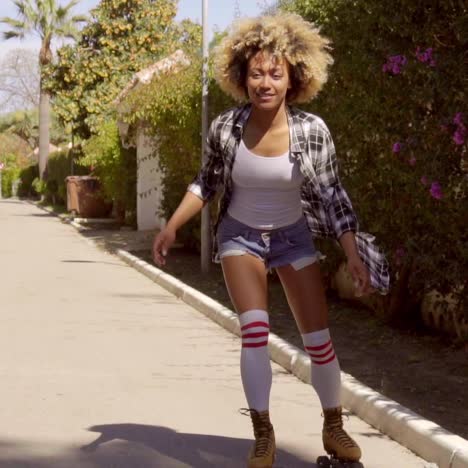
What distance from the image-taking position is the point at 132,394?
698 cm

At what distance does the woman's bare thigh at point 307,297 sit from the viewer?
4.93m

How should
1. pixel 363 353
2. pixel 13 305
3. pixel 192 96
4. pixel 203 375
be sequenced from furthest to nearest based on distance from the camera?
pixel 192 96, pixel 13 305, pixel 363 353, pixel 203 375

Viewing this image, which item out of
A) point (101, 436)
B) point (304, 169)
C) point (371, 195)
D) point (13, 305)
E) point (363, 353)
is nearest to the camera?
point (304, 169)

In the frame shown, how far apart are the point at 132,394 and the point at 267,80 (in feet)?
9.28

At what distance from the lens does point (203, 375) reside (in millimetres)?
7734

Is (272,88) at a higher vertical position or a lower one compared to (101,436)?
higher

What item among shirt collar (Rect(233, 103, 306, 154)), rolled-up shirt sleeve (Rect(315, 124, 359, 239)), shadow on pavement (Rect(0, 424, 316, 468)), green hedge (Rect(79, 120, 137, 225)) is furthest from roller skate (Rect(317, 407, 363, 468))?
green hedge (Rect(79, 120, 137, 225))

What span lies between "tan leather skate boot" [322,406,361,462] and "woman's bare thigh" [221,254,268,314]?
61 centimetres

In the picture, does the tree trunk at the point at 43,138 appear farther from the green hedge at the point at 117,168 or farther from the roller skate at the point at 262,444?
the roller skate at the point at 262,444

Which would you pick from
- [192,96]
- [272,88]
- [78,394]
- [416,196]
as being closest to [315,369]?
[272,88]

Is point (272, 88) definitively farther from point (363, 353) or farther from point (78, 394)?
point (363, 353)

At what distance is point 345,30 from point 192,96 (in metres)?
6.92

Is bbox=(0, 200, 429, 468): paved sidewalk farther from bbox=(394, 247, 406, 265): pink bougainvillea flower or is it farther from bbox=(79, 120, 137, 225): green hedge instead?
bbox=(79, 120, 137, 225): green hedge

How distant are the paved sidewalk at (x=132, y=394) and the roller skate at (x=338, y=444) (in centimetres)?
25
